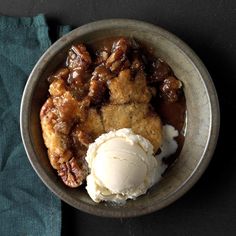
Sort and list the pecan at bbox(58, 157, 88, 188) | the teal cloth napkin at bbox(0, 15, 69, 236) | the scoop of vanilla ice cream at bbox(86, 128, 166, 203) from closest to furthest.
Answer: the scoop of vanilla ice cream at bbox(86, 128, 166, 203), the pecan at bbox(58, 157, 88, 188), the teal cloth napkin at bbox(0, 15, 69, 236)

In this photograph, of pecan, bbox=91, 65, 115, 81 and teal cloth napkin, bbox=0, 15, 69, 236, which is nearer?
pecan, bbox=91, 65, 115, 81

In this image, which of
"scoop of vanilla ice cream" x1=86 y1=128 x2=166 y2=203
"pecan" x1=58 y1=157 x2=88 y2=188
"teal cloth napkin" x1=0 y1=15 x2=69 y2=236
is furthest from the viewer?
"teal cloth napkin" x1=0 y1=15 x2=69 y2=236

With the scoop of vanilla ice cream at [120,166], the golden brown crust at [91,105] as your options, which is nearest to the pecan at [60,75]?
the golden brown crust at [91,105]

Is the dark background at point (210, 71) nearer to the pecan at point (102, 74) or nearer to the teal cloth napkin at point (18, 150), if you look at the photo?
the teal cloth napkin at point (18, 150)

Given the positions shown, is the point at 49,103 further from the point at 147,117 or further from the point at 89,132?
the point at 147,117

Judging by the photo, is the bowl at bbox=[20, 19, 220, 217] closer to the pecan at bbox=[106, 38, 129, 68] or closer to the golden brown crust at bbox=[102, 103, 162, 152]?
the pecan at bbox=[106, 38, 129, 68]

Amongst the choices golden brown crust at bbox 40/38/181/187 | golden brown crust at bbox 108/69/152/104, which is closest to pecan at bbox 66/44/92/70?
golden brown crust at bbox 40/38/181/187

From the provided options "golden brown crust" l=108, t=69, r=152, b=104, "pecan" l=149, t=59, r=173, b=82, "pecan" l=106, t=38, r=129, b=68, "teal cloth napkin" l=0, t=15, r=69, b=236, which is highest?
"pecan" l=106, t=38, r=129, b=68

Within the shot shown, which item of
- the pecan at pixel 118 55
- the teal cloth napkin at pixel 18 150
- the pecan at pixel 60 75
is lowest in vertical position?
the teal cloth napkin at pixel 18 150
